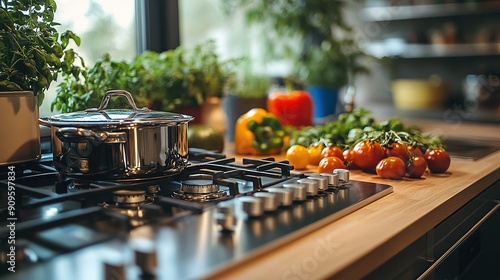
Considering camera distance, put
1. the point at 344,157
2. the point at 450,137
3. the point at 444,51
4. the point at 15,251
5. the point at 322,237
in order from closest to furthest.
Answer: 1. the point at 15,251
2. the point at 322,237
3. the point at 344,157
4. the point at 450,137
5. the point at 444,51

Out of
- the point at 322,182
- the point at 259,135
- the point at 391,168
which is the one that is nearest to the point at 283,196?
the point at 322,182

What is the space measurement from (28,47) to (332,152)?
764 millimetres

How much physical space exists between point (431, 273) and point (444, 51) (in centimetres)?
303

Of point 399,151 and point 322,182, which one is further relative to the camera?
point 399,151

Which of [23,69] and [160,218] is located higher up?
[23,69]

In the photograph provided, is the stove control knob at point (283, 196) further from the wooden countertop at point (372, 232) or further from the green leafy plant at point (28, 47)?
the green leafy plant at point (28, 47)

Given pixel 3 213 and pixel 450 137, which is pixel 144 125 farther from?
pixel 450 137

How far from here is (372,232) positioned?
913 millimetres

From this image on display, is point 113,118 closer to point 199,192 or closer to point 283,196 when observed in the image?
point 199,192

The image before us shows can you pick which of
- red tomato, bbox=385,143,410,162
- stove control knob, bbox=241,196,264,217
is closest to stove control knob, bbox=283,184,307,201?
stove control knob, bbox=241,196,264,217

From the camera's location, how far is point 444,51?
3861 millimetres

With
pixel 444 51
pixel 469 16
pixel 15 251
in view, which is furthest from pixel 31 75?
pixel 469 16

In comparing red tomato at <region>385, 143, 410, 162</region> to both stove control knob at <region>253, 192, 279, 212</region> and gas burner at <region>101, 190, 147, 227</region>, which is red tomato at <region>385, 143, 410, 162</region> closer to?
stove control knob at <region>253, 192, 279, 212</region>

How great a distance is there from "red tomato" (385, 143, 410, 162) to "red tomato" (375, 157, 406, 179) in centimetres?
5
